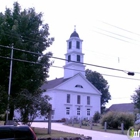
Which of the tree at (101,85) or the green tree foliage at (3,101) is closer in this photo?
the green tree foliage at (3,101)

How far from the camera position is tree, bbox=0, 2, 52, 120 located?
22.2 metres

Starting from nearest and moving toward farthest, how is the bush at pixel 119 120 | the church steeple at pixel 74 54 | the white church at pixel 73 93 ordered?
the bush at pixel 119 120
the white church at pixel 73 93
the church steeple at pixel 74 54

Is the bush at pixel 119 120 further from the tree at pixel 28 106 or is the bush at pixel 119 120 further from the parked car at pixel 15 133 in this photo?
the parked car at pixel 15 133

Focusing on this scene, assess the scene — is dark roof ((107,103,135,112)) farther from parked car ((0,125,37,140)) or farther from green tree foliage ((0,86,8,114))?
parked car ((0,125,37,140))

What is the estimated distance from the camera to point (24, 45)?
2238 cm

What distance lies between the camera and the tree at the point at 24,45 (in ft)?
73.0

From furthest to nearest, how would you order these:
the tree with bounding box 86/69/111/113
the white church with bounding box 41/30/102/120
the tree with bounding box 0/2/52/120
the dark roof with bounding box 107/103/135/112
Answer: the tree with bounding box 86/69/111/113 < the dark roof with bounding box 107/103/135/112 < the white church with bounding box 41/30/102/120 < the tree with bounding box 0/2/52/120

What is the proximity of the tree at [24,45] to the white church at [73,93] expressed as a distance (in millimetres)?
30529

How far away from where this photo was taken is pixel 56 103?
54.0 meters

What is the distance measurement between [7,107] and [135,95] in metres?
23.9

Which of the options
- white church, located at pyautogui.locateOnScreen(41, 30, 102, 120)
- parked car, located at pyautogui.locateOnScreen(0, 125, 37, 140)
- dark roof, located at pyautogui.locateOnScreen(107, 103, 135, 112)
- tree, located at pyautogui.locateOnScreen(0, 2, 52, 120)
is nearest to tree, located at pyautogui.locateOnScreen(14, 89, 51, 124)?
tree, located at pyautogui.locateOnScreen(0, 2, 52, 120)

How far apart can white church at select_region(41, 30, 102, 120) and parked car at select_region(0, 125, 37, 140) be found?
4358 centimetres

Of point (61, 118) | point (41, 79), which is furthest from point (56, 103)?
point (41, 79)

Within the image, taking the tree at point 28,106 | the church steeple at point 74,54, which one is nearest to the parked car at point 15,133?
the tree at point 28,106
